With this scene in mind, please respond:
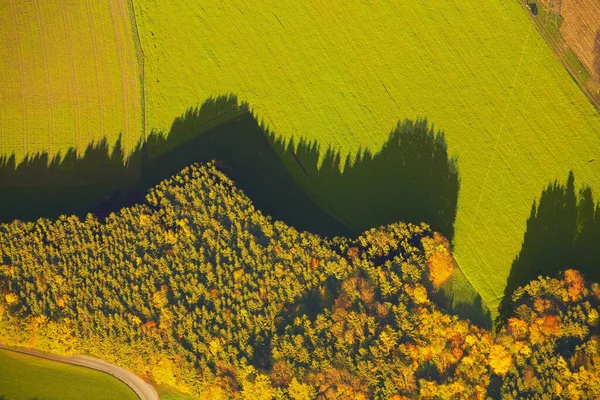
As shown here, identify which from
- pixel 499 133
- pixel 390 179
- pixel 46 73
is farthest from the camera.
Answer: pixel 46 73

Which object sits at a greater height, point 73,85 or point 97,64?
point 97,64

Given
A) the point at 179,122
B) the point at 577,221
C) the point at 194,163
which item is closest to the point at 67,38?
the point at 179,122

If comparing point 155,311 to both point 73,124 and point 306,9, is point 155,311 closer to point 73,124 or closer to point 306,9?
point 73,124

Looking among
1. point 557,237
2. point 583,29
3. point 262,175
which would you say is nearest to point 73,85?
point 262,175

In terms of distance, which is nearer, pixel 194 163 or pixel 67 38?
pixel 194 163

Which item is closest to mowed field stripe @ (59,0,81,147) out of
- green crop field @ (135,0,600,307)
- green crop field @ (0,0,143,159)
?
green crop field @ (0,0,143,159)

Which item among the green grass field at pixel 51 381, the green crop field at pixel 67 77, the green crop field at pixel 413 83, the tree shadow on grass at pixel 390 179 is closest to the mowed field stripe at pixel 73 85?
the green crop field at pixel 67 77

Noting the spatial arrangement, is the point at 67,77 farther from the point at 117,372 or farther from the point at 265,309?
the point at 265,309
